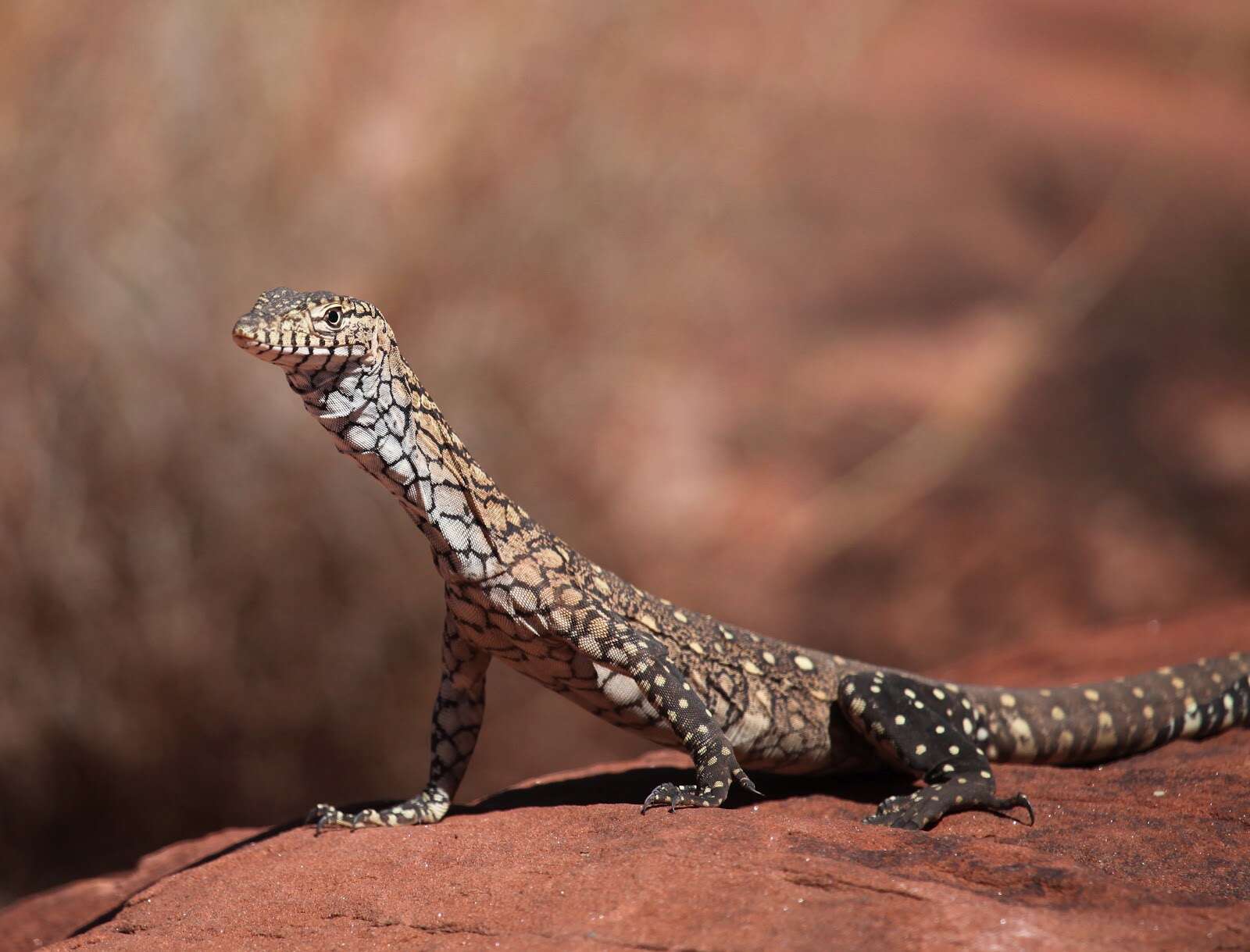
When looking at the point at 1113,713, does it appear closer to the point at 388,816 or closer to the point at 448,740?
the point at 448,740

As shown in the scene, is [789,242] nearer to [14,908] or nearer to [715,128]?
[715,128]

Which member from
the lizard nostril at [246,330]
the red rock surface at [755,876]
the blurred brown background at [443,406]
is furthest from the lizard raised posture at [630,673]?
the blurred brown background at [443,406]

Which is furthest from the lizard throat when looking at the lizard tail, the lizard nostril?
the lizard tail

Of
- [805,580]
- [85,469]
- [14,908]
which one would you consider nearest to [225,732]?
[85,469]

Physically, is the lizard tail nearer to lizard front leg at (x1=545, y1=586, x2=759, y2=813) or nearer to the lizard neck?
lizard front leg at (x1=545, y1=586, x2=759, y2=813)

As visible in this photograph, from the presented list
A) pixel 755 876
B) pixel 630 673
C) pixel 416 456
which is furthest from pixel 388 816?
pixel 755 876
